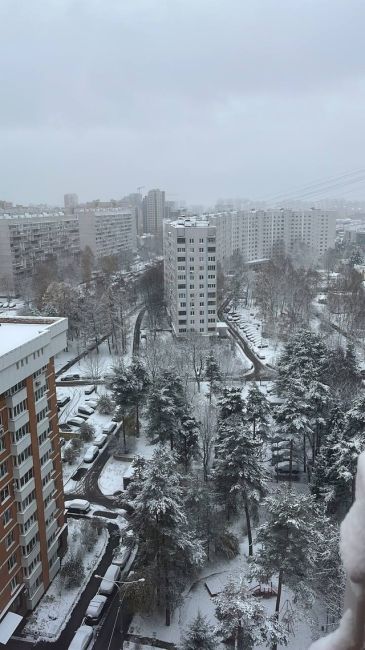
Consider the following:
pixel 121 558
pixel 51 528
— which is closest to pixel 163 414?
pixel 121 558

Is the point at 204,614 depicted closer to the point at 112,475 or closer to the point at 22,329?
the point at 112,475

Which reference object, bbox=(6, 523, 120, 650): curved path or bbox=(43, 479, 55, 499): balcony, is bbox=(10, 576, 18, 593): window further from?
bbox=(43, 479, 55, 499): balcony

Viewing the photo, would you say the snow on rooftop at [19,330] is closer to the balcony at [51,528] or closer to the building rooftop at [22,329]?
the building rooftop at [22,329]

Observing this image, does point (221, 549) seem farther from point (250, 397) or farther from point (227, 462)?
point (250, 397)

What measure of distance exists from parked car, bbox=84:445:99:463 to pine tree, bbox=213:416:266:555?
672cm

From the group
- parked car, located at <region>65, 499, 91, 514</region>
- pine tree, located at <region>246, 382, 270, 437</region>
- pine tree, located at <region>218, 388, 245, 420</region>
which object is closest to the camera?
parked car, located at <region>65, 499, 91, 514</region>

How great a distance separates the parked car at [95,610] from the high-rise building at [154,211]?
261ft

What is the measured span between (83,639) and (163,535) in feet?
9.08

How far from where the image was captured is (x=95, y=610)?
37.7 feet

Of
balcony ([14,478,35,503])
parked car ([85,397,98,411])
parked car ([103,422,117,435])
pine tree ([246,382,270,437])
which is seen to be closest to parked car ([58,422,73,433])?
parked car ([103,422,117,435])

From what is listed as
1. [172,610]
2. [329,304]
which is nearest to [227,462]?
[172,610]

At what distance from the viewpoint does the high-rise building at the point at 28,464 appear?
10414mm

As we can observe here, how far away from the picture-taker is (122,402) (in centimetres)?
1906

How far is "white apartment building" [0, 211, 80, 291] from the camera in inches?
1844
